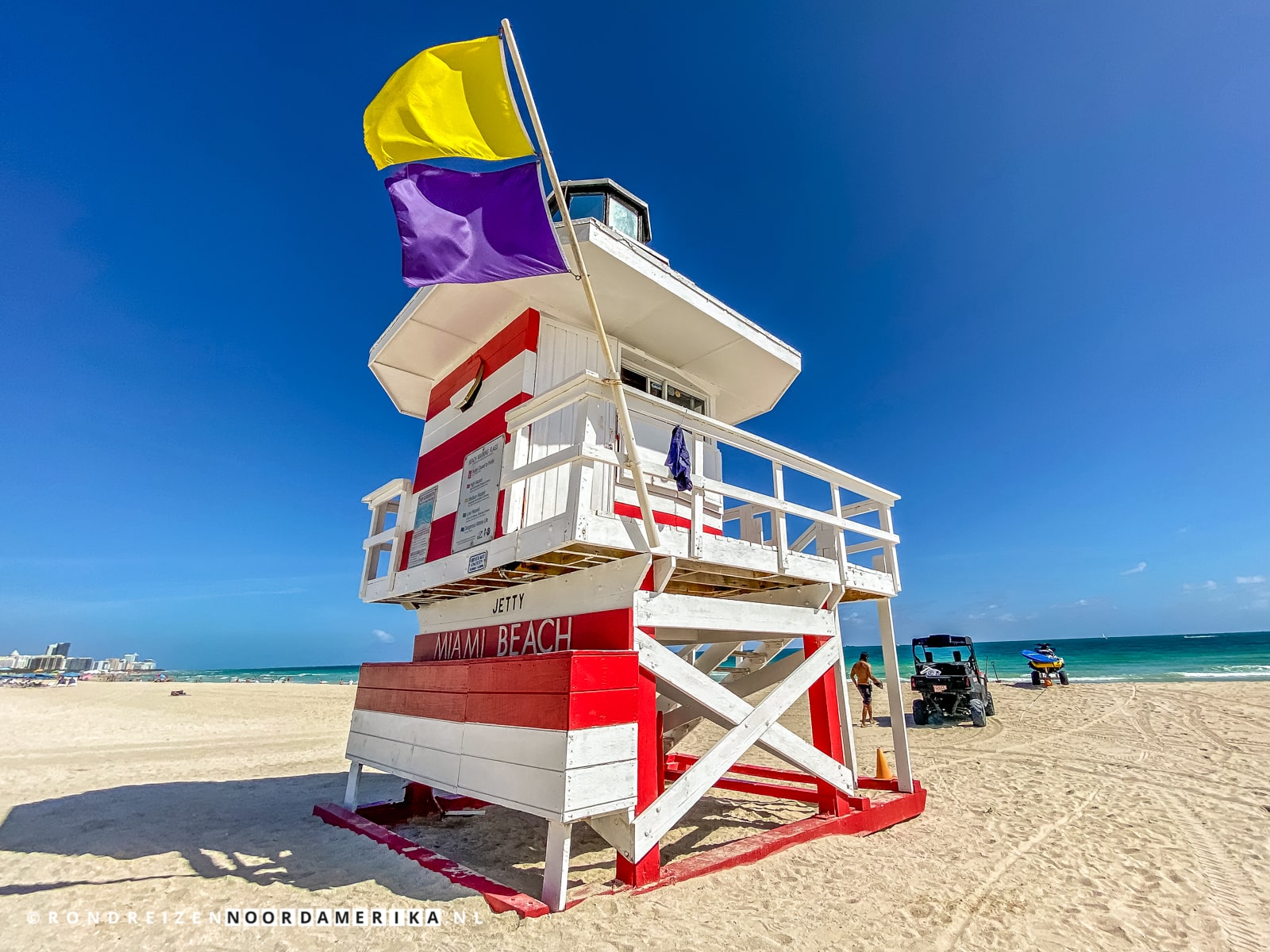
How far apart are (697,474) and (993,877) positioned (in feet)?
15.8

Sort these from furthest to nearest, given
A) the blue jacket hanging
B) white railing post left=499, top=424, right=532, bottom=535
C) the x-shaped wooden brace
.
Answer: white railing post left=499, top=424, right=532, bottom=535
the blue jacket hanging
the x-shaped wooden brace

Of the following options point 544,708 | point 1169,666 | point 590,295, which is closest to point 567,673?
point 544,708

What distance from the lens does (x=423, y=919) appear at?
4383 mm

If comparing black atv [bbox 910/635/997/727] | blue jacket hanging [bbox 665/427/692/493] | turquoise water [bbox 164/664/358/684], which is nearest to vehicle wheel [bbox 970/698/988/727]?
black atv [bbox 910/635/997/727]

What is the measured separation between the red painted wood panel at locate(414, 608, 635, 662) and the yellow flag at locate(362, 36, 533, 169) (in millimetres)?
3981

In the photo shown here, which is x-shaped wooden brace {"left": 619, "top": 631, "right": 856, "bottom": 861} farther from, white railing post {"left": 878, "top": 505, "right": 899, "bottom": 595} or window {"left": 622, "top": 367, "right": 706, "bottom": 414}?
window {"left": 622, "top": 367, "right": 706, "bottom": 414}

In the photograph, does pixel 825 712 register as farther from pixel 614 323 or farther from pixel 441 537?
pixel 614 323

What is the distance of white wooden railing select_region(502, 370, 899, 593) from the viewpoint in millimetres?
4762

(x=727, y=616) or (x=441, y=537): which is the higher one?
(x=441, y=537)

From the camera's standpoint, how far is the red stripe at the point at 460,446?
692 cm

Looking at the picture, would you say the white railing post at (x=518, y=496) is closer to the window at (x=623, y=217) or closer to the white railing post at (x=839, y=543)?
the white railing post at (x=839, y=543)

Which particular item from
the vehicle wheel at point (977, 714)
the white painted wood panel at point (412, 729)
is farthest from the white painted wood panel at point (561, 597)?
the vehicle wheel at point (977, 714)

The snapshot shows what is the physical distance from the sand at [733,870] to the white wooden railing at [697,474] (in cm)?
288

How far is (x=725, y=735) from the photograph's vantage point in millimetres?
5363
